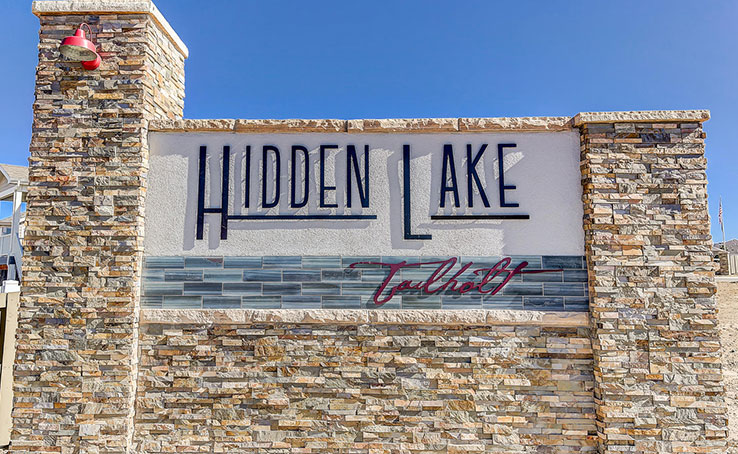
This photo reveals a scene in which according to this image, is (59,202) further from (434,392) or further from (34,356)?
(434,392)

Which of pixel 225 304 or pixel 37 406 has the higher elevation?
pixel 225 304

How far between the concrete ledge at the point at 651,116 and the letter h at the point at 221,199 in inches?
162

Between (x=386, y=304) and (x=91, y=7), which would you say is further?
(x=91, y=7)

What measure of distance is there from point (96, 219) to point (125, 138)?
3.20 feet

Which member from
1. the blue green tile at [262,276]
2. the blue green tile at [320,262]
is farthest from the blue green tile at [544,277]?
the blue green tile at [262,276]

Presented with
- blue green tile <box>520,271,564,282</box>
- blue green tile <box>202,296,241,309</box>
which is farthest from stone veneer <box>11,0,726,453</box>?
blue green tile <box>520,271,564,282</box>

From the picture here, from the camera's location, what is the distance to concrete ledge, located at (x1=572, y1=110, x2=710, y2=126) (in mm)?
5082

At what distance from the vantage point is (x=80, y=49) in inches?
196

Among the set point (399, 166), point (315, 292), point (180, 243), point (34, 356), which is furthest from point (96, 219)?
point (399, 166)

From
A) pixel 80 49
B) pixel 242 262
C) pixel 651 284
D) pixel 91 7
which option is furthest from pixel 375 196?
pixel 91 7

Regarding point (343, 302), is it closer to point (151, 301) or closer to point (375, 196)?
point (375, 196)

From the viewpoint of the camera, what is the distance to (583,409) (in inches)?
197

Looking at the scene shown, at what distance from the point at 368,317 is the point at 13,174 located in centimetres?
1081

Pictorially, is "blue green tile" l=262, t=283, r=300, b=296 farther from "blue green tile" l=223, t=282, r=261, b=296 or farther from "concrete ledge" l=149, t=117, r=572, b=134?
"concrete ledge" l=149, t=117, r=572, b=134
